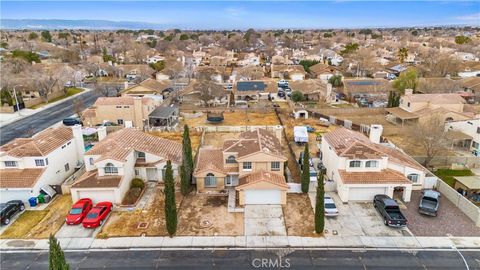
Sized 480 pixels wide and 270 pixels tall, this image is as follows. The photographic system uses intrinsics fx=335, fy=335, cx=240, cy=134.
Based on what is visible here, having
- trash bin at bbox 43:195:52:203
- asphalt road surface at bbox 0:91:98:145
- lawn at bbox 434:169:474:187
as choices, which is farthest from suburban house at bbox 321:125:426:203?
asphalt road surface at bbox 0:91:98:145

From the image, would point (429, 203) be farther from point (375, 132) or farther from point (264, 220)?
point (264, 220)

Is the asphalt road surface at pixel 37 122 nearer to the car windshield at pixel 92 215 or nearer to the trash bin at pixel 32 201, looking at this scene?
the trash bin at pixel 32 201

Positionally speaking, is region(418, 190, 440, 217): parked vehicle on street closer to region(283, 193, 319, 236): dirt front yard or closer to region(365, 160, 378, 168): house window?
region(365, 160, 378, 168): house window

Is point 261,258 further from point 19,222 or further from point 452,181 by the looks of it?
point 452,181

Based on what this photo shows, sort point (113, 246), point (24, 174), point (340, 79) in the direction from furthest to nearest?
point (340, 79) → point (24, 174) → point (113, 246)

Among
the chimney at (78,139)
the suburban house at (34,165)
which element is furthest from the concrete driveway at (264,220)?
the chimney at (78,139)

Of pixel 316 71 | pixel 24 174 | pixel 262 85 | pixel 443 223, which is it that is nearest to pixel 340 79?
pixel 316 71
